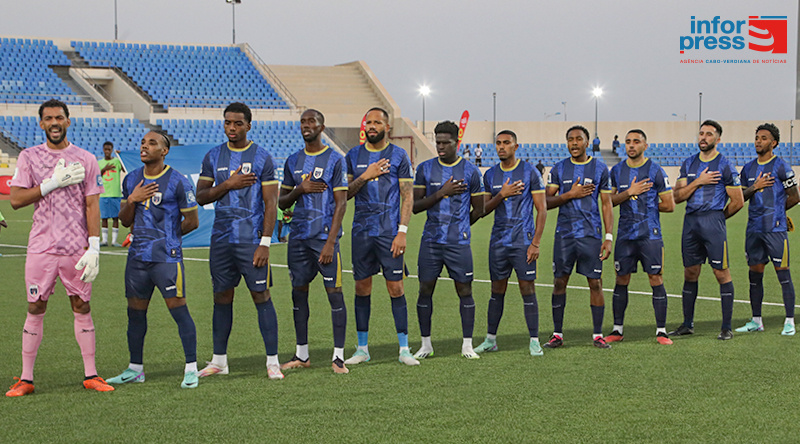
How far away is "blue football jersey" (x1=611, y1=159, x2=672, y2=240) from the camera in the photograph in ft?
26.3

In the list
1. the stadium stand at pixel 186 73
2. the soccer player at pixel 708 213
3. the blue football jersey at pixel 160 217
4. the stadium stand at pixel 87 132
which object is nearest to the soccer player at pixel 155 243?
the blue football jersey at pixel 160 217

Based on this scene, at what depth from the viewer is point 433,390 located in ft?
20.1

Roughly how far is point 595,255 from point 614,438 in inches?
118

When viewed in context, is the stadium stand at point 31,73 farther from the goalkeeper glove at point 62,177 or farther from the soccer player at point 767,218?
the soccer player at point 767,218

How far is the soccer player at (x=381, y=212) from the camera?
7.08 meters

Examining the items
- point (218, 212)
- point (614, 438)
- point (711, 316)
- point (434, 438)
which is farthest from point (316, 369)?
point (711, 316)

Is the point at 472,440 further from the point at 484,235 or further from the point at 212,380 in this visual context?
the point at 484,235

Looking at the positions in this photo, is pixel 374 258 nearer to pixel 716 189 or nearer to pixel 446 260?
pixel 446 260

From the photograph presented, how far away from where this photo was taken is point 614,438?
496 cm

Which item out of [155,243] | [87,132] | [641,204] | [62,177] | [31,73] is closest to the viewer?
[62,177]

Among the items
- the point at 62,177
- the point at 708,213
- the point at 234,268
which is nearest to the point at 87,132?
the point at 234,268

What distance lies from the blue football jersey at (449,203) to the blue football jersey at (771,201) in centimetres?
319

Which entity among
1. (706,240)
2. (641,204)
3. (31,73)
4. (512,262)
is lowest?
(512,262)

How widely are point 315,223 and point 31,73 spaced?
130ft
